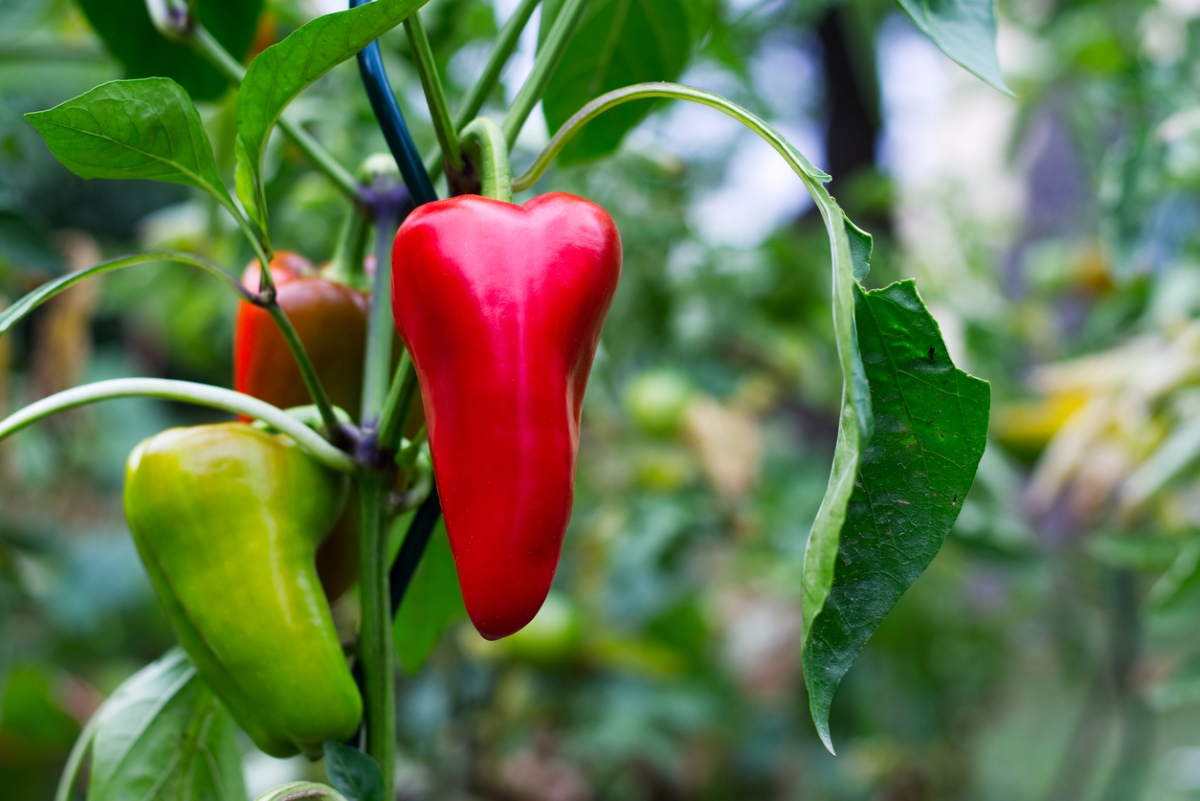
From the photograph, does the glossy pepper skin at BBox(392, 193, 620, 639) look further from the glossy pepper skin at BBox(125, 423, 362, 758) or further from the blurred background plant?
the blurred background plant

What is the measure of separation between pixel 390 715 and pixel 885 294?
188 mm

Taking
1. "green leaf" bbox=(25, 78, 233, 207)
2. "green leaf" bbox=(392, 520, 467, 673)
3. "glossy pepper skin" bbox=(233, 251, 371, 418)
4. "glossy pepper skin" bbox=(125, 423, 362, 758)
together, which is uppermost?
"green leaf" bbox=(25, 78, 233, 207)

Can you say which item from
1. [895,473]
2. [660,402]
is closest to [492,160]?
[895,473]

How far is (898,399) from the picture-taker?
245mm

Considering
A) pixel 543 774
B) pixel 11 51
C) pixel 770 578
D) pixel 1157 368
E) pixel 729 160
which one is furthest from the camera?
pixel 729 160

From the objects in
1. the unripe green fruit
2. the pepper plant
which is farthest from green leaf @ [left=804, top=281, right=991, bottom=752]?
the unripe green fruit

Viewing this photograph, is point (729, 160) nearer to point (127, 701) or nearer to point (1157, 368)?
point (1157, 368)

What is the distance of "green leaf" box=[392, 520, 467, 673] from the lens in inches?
15.0

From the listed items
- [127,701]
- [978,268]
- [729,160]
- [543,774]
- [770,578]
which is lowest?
[543,774]

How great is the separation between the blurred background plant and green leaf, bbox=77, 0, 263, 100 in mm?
25

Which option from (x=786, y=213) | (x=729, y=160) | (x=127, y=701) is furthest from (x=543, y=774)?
(x=786, y=213)

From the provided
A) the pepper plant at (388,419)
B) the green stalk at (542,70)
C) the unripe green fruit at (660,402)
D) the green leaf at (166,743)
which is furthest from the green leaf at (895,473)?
the unripe green fruit at (660,402)

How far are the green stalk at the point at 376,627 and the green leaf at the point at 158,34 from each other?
25 cm

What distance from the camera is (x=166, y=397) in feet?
0.85
